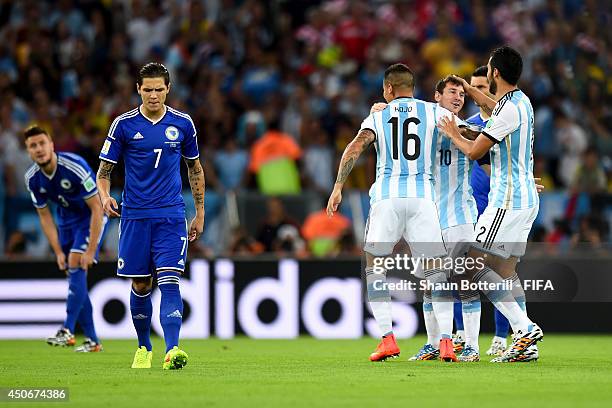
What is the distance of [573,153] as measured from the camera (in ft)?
61.3

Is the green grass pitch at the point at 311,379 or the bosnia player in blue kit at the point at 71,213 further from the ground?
the bosnia player in blue kit at the point at 71,213

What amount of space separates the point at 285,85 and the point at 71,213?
26.0 ft

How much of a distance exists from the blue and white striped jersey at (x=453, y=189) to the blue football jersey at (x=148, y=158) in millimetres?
2435

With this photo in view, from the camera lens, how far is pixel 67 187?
1318cm

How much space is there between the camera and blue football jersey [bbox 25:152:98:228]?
43.0 ft

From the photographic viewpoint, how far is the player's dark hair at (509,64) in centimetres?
1030

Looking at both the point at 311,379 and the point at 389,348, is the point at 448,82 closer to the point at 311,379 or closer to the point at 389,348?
the point at 389,348

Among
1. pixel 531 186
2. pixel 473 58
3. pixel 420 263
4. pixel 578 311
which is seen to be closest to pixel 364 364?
pixel 420 263

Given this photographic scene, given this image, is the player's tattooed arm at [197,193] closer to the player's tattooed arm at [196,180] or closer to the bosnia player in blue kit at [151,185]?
the player's tattooed arm at [196,180]

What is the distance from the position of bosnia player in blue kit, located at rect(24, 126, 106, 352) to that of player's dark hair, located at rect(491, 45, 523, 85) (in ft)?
16.0

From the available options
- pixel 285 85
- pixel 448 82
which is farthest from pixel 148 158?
pixel 285 85

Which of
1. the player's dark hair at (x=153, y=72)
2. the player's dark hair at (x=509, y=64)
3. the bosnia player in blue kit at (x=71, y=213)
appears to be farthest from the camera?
the bosnia player in blue kit at (x=71, y=213)

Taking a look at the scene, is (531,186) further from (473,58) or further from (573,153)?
(473,58)

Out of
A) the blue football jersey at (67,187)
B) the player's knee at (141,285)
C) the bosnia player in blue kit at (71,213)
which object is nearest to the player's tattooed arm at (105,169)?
the player's knee at (141,285)
